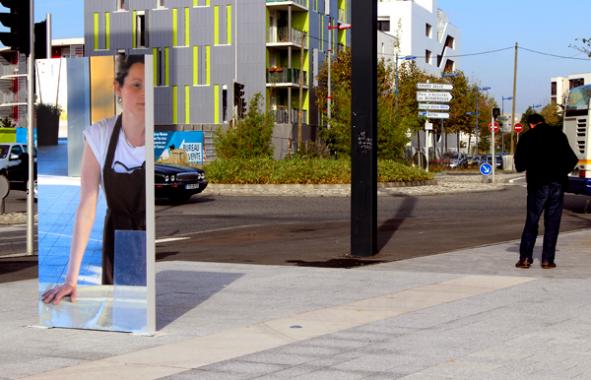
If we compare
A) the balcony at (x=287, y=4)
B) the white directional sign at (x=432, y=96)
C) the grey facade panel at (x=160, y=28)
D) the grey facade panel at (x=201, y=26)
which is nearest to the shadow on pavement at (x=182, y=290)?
the white directional sign at (x=432, y=96)

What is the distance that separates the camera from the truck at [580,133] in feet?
76.3

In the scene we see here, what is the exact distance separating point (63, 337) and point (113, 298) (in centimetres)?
51

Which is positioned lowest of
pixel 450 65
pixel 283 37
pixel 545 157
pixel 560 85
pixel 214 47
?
pixel 545 157

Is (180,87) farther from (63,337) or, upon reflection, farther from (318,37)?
(63,337)

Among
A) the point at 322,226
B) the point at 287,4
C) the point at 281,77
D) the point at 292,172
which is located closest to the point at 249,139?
the point at 292,172

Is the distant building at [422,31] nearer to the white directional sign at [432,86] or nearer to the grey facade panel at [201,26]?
the grey facade panel at [201,26]

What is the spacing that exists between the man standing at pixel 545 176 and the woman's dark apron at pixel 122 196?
18.7 ft

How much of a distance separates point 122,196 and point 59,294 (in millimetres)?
1067

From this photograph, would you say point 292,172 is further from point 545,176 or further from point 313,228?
point 545,176

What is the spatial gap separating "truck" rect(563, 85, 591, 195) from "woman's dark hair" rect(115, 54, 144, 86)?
1751 centimetres

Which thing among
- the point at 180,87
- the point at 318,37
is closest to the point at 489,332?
the point at 180,87

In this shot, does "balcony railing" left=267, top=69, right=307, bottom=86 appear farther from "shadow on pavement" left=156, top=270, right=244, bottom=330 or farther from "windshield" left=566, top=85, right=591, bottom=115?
"shadow on pavement" left=156, top=270, right=244, bottom=330

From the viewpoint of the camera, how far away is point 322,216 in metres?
23.3

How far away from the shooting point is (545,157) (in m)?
11.3
